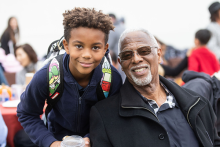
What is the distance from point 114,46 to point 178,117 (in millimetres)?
3580

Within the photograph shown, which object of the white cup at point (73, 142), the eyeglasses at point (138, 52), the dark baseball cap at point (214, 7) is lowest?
the white cup at point (73, 142)

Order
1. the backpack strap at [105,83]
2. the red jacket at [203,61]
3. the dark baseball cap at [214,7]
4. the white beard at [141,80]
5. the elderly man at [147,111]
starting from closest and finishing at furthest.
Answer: the elderly man at [147,111], the backpack strap at [105,83], the white beard at [141,80], the red jacket at [203,61], the dark baseball cap at [214,7]

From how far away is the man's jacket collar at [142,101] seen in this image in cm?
184

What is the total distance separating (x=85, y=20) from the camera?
159 cm

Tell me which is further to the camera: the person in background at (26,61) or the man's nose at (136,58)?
the person in background at (26,61)

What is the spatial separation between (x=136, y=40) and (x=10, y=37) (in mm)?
6579

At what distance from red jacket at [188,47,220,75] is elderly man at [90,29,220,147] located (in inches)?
91.9

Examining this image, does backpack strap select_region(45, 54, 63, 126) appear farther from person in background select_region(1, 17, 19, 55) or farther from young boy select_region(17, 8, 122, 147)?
person in background select_region(1, 17, 19, 55)

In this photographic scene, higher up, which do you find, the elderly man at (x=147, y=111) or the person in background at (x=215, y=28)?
the person in background at (x=215, y=28)

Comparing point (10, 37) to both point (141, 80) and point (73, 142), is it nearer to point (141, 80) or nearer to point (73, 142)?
point (141, 80)

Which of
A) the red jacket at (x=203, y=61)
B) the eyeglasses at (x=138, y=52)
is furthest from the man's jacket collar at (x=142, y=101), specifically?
the red jacket at (x=203, y=61)

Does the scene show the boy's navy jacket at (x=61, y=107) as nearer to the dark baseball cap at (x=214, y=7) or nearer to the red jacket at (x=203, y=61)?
A: the red jacket at (x=203, y=61)

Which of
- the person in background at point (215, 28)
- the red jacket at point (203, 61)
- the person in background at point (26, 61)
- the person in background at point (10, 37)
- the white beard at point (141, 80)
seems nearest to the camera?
the white beard at point (141, 80)

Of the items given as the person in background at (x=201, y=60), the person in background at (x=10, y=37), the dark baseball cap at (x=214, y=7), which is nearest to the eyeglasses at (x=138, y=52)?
the person in background at (x=201, y=60)
